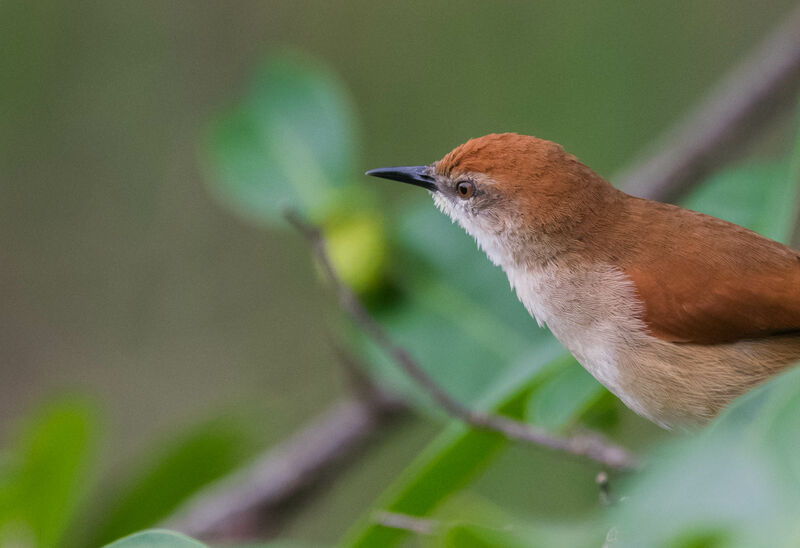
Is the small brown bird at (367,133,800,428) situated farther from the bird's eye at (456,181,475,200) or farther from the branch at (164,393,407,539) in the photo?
the branch at (164,393,407,539)

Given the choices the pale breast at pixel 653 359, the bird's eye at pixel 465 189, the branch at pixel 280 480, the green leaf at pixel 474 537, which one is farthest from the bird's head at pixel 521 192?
the green leaf at pixel 474 537

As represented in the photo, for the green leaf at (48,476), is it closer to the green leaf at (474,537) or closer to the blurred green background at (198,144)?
the green leaf at (474,537)

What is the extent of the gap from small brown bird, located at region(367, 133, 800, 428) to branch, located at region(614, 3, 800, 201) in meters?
1.05

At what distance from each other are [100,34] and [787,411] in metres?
6.28

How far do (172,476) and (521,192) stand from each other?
5.58 feet

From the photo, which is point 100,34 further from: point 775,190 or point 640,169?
point 775,190

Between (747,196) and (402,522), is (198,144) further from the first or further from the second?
(402,522)

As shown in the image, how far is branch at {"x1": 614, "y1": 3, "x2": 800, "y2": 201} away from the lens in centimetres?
405

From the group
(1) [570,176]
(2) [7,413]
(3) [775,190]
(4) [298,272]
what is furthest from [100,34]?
(3) [775,190]

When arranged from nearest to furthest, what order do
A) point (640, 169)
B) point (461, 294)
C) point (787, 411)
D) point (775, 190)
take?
1. point (787, 411)
2. point (775, 190)
3. point (461, 294)
4. point (640, 169)

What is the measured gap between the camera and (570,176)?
10.1 ft

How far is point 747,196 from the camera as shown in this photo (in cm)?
326

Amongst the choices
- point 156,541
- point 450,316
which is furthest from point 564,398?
point 156,541

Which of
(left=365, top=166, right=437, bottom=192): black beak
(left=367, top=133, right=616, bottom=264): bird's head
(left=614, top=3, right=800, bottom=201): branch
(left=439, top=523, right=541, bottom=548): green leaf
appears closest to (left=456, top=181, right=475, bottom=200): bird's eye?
(left=367, top=133, right=616, bottom=264): bird's head
